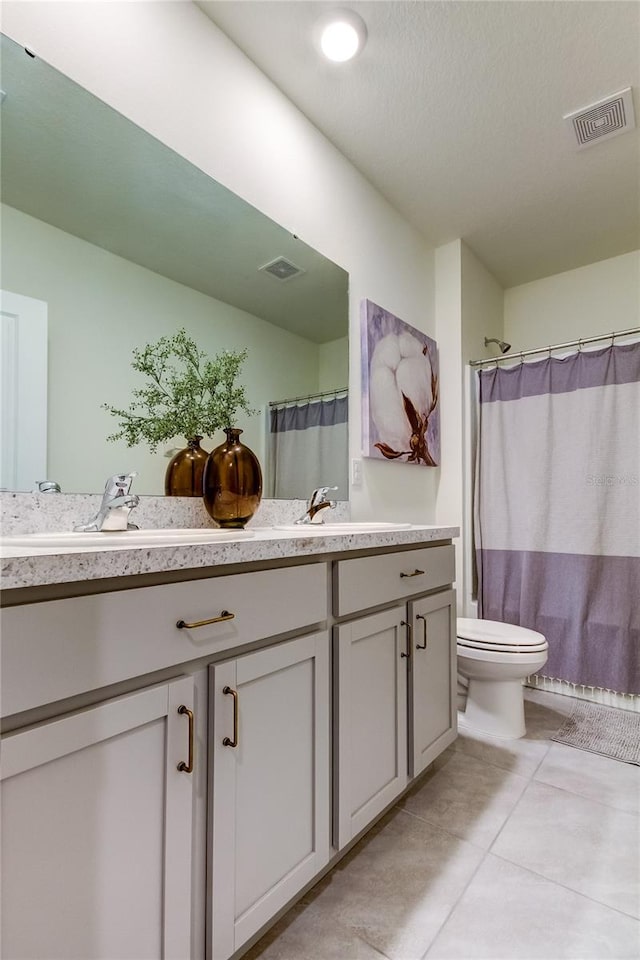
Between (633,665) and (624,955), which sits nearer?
(624,955)

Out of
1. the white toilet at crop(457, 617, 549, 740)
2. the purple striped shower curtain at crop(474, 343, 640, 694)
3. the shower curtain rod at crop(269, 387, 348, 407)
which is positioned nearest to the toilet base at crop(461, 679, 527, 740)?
the white toilet at crop(457, 617, 549, 740)

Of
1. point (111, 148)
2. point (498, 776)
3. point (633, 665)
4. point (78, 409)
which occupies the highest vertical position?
point (111, 148)

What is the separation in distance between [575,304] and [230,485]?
271 centimetres

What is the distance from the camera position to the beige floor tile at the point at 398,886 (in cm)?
107

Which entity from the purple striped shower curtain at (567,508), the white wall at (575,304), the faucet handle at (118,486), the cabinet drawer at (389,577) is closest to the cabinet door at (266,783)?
the cabinet drawer at (389,577)

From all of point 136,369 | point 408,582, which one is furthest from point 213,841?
point 136,369

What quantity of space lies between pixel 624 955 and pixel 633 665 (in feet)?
4.76

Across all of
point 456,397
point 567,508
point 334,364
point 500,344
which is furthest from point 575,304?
point 334,364

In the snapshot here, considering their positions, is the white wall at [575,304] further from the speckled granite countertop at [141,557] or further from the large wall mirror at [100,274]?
the speckled granite countertop at [141,557]

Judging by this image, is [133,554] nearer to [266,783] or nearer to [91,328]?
[266,783]

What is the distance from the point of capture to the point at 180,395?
55.8 inches

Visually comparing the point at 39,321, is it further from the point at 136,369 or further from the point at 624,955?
the point at 624,955

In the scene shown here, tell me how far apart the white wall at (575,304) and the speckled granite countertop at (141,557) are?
2.59 metres

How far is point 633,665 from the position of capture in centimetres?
222
